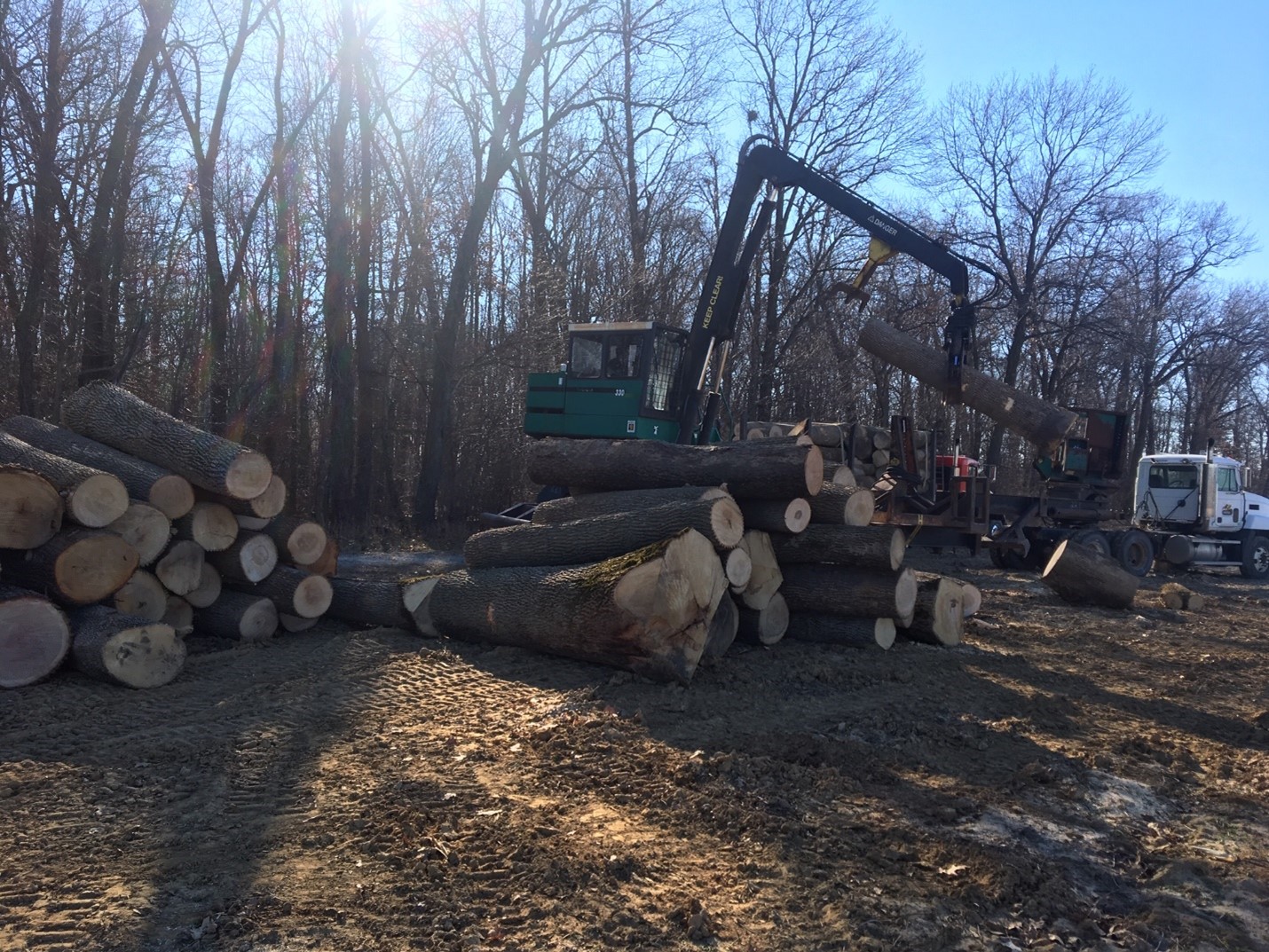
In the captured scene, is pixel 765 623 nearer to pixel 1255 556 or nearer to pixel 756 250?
pixel 756 250

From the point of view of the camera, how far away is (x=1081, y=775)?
5949 mm

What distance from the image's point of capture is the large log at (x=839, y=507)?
9.25m

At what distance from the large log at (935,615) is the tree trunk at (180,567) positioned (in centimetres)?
630

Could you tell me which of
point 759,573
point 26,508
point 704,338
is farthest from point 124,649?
point 704,338

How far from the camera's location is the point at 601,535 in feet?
27.4

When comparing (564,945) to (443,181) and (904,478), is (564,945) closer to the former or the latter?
(904,478)

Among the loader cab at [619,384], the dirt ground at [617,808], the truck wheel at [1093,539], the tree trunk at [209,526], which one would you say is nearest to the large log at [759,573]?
the dirt ground at [617,808]

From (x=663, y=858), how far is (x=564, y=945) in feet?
2.80

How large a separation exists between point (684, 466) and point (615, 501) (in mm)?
719

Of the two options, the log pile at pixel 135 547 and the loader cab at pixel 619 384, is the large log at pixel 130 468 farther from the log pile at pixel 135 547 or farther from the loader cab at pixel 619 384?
the loader cab at pixel 619 384

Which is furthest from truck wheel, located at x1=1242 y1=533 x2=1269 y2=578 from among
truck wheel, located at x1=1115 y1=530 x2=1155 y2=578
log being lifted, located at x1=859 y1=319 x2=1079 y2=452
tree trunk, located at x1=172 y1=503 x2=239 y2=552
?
tree trunk, located at x1=172 y1=503 x2=239 y2=552

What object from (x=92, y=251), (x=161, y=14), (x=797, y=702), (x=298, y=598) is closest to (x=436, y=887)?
(x=797, y=702)

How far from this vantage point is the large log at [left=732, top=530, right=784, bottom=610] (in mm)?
8641

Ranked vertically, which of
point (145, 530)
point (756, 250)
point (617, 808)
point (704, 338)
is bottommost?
point (617, 808)
